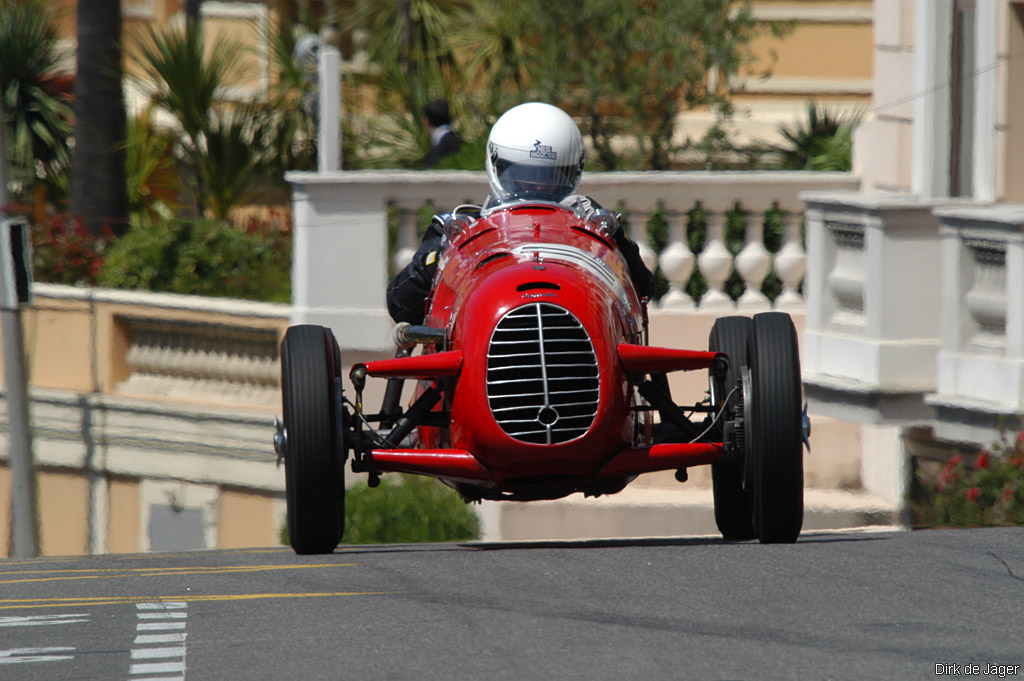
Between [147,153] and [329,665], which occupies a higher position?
[147,153]

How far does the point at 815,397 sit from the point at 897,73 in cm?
294

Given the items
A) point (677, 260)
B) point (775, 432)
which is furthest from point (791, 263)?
point (775, 432)

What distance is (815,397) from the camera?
501 inches

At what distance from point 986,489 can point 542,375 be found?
4117 mm

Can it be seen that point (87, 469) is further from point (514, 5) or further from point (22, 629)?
point (22, 629)

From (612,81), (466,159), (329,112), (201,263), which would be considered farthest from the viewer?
(612,81)

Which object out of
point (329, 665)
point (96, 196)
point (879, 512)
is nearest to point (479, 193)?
point (879, 512)

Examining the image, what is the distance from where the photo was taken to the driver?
8523mm

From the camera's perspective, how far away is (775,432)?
7344 mm

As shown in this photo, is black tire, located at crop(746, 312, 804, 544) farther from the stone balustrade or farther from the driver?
the stone balustrade

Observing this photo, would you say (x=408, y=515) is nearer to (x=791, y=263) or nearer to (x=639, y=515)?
(x=639, y=515)

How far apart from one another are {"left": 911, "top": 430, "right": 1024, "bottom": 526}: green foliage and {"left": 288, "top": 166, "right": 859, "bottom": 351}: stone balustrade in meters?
2.49

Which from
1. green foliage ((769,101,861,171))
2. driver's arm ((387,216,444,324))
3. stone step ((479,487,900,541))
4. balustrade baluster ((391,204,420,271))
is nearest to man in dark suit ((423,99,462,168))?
balustrade baluster ((391,204,420,271))

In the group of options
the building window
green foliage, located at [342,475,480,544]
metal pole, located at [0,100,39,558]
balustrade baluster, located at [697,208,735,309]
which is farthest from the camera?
metal pole, located at [0,100,39,558]
